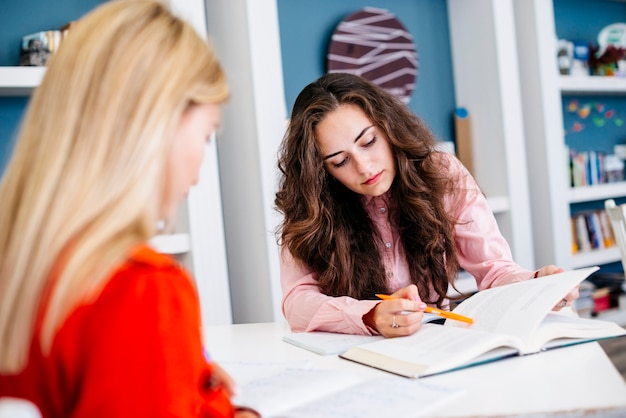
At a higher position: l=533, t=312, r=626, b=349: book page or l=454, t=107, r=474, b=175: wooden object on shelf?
l=454, t=107, r=474, b=175: wooden object on shelf

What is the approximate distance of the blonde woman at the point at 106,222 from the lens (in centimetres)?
67

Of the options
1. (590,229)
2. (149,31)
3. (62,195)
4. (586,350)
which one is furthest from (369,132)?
(590,229)

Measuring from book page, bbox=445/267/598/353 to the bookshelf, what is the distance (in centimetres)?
152

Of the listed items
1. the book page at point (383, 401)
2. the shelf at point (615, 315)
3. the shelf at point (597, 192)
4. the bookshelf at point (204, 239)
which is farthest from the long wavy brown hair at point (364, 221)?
the shelf at point (615, 315)

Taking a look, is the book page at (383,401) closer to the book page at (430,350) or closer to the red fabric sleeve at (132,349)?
the book page at (430,350)

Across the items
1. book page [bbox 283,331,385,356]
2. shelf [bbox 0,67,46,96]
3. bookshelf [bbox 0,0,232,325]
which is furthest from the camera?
bookshelf [bbox 0,0,232,325]

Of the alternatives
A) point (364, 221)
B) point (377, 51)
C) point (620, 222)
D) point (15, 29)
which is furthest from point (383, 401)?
point (377, 51)

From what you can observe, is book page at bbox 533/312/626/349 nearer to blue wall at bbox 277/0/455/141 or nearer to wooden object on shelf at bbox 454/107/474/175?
blue wall at bbox 277/0/455/141

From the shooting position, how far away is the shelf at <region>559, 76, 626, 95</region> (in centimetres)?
393

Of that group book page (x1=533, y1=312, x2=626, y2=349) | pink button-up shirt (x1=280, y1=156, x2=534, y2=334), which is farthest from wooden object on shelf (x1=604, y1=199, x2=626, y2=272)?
book page (x1=533, y1=312, x2=626, y2=349)

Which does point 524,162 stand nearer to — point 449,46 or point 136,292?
point 449,46

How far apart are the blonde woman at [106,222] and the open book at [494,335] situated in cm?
47

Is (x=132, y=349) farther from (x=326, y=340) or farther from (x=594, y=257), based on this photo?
(x=594, y=257)

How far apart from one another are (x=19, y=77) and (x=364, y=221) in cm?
138
